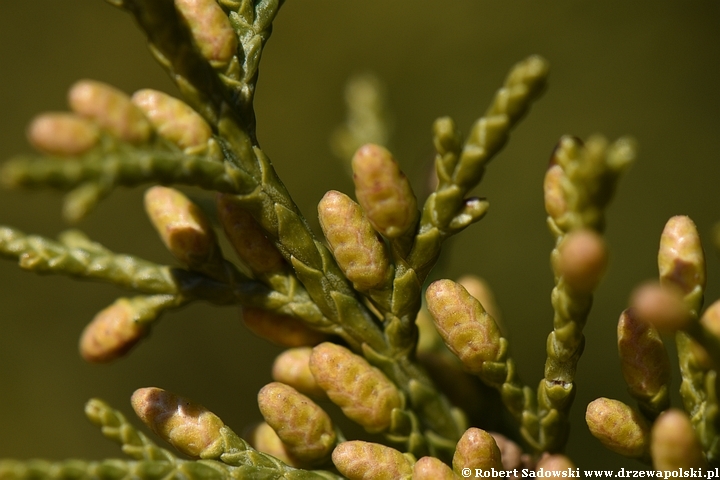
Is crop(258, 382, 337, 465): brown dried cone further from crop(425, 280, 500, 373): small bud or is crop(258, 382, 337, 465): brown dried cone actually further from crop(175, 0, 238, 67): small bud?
crop(175, 0, 238, 67): small bud

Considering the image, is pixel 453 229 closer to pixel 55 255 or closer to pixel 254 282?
pixel 254 282

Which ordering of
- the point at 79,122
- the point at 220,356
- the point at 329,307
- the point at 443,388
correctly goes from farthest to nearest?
1. the point at 220,356
2. the point at 443,388
3. the point at 329,307
4. the point at 79,122

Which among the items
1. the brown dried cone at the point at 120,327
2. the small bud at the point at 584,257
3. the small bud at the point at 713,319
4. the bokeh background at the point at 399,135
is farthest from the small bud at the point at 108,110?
the bokeh background at the point at 399,135

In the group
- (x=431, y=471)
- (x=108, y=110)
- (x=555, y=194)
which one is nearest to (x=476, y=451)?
(x=431, y=471)

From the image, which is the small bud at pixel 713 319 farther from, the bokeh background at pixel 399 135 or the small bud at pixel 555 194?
the bokeh background at pixel 399 135

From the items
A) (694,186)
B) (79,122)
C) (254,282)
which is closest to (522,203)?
(694,186)

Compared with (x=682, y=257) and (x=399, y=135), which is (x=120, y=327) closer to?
(x=682, y=257)
